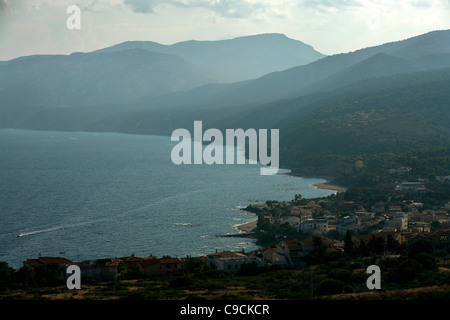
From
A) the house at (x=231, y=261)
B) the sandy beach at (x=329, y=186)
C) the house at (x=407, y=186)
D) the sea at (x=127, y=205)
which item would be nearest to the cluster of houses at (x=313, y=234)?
the house at (x=231, y=261)

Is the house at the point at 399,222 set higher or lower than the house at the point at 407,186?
lower

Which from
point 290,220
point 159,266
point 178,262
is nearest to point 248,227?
point 290,220

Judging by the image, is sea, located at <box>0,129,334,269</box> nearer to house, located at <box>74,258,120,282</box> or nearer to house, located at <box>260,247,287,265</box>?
house, located at <box>260,247,287,265</box>

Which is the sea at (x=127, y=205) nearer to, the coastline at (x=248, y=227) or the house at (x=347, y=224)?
the coastline at (x=248, y=227)

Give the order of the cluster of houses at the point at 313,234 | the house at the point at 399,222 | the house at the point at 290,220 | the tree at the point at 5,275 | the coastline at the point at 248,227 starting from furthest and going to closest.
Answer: the house at the point at 290,220, the coastline at the point at 248,227, the house at the point at 399,222, the cluster of houses at the point at 313,234, the tree at the point at 5,275

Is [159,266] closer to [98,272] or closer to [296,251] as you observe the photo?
[98,272]

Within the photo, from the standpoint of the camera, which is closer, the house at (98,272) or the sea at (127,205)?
the house at (98,272)
